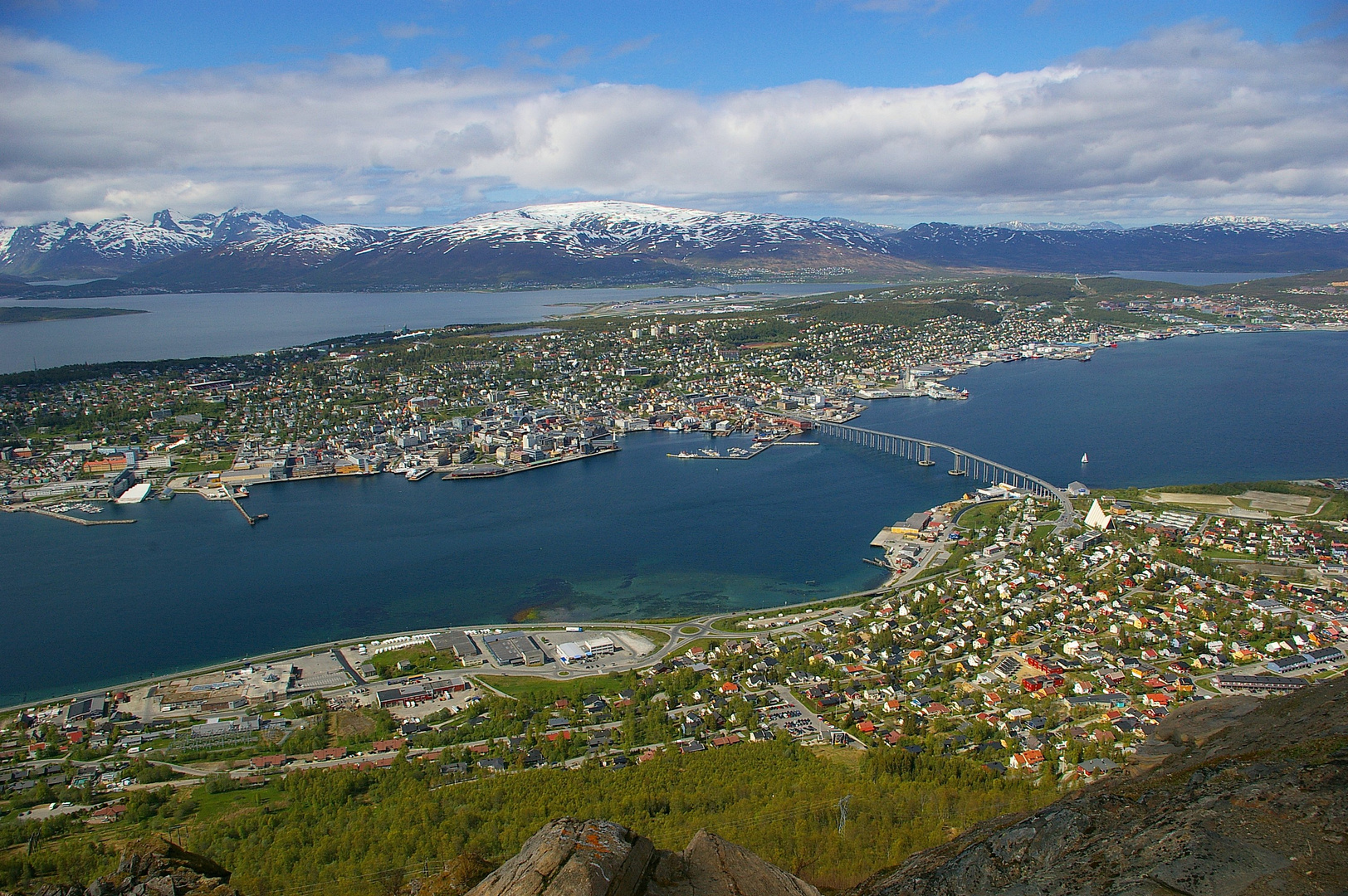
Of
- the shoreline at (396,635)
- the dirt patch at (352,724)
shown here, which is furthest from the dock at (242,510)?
the dirt patch at (352,724)

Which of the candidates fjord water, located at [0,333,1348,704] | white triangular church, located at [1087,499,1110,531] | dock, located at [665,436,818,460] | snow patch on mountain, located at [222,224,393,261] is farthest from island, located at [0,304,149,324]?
white triangular church, located at [1087,499,1110,531]

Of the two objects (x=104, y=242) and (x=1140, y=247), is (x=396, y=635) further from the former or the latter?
(x=104, y=242)

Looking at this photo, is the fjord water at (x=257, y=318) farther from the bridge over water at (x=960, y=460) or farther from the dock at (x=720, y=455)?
the bridge over water at (x=960, y=460)

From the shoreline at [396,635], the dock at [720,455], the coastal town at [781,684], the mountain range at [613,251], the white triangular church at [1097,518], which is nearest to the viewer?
the coastal town at [781,684]

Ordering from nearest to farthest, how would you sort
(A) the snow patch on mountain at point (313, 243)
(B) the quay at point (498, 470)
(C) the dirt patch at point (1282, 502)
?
(C) the dirt patch at point (1282, 502), (B) the quay at point (498, 470), (A) the snow patch on mountain at point (313, 243)

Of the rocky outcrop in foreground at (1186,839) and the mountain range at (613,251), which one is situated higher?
the mountain range at (613,251)

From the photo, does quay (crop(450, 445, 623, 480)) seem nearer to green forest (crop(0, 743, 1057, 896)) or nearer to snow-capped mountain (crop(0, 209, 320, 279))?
green forest (crop(0, 743, 1057, 896))

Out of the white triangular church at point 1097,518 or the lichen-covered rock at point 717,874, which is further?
the white triangular church at point 1097,518
